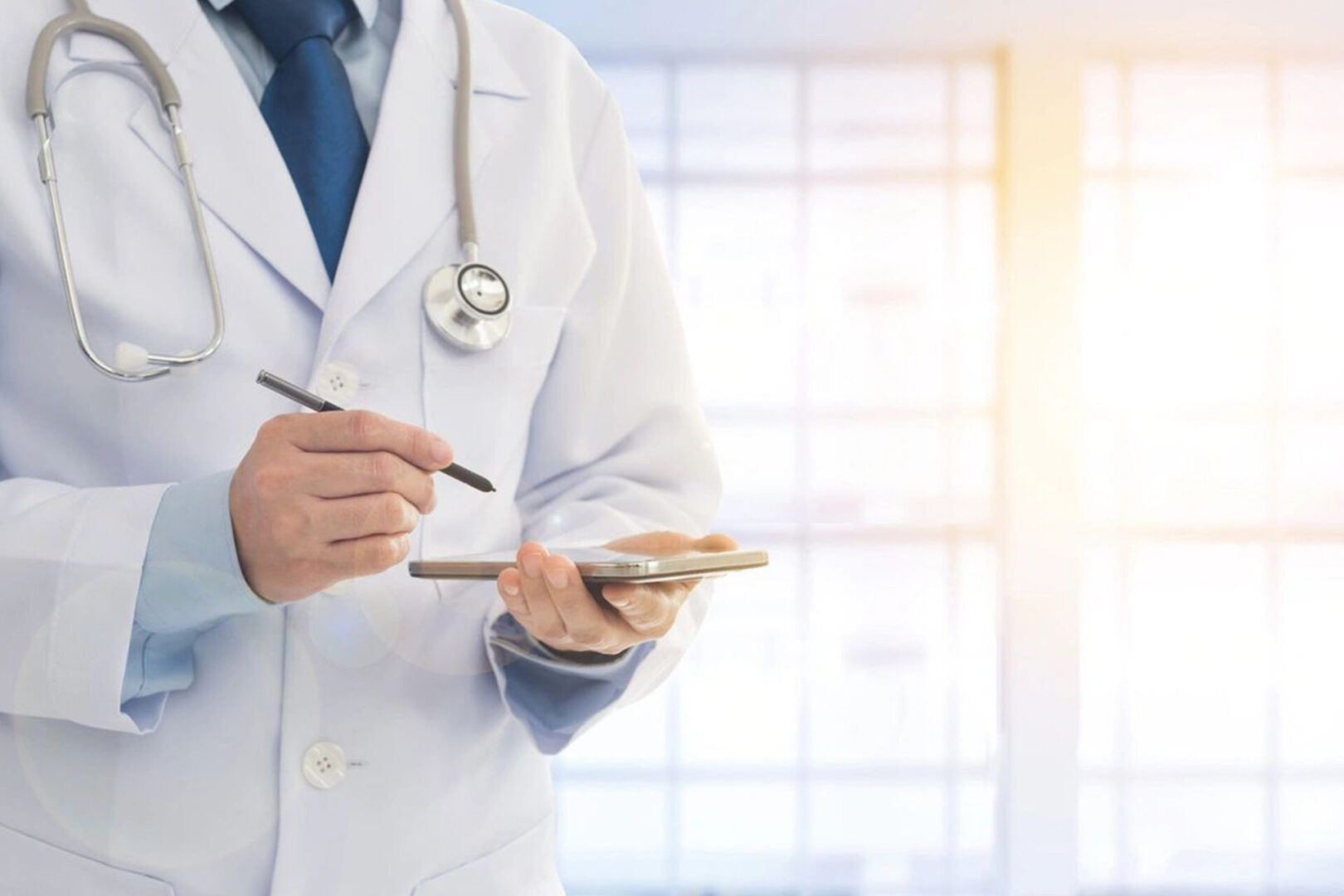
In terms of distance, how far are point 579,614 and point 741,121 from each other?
2.33 metres

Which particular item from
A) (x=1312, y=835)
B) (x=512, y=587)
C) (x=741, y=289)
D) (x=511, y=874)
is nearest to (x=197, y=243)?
(x=512, y=587)

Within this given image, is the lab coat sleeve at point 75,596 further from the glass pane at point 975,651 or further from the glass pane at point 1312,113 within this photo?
the glass pane at point 1312,113

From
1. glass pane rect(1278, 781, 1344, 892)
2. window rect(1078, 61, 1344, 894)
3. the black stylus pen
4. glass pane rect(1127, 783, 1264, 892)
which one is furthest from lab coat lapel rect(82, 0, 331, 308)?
glass pane rect(1278, 781, 1344, 892)

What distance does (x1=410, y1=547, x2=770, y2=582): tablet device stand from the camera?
1.89ft

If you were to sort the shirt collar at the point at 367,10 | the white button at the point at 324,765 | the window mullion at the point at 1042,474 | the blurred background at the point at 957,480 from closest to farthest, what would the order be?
the white button at the point at 324,765 < the shirt collar at the point at 367,10 < the window mullion at the point at 1042,474 < the blurred background at the point at 957,480

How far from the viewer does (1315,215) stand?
8.91 feet

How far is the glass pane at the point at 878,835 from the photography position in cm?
272

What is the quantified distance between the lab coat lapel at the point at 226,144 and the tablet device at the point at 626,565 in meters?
0.20

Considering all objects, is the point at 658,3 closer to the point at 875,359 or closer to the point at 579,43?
the point at 579,43

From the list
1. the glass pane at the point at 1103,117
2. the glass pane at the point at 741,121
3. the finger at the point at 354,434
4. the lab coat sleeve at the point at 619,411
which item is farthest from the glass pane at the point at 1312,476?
the finger at the point at 354,434

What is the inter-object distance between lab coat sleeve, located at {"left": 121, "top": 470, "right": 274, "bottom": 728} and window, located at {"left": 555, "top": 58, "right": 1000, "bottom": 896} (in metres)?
2.17

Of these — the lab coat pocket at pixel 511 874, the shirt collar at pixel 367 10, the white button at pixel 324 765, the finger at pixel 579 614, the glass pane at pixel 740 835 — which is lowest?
the glass pane at pixel 740 835

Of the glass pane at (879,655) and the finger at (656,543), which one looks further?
the glass pane at (879,655)

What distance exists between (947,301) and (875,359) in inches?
9.3
